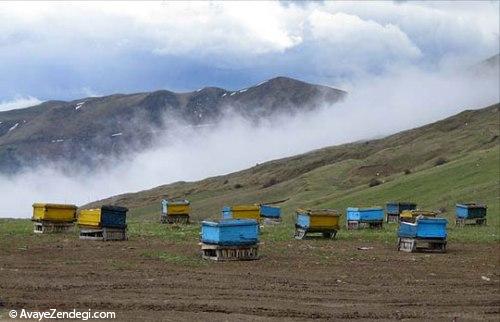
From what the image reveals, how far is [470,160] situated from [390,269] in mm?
60409

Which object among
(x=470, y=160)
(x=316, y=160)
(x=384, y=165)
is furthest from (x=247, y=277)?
(x=316, y=160)

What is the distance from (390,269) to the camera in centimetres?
2391

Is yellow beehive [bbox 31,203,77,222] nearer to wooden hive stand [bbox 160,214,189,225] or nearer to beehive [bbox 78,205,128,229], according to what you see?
beehive [bbox 78,205,128,229]

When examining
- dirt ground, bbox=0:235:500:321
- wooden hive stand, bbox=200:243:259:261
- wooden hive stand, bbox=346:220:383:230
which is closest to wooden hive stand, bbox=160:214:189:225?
wooden hive stand, bbox=346:220:383:230

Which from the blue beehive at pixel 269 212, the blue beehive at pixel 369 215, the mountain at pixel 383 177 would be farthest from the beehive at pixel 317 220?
the mountain at pixel 383 177

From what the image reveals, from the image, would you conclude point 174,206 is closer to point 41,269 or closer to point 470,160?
point 41,269

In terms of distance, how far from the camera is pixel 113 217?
31594 millimetres

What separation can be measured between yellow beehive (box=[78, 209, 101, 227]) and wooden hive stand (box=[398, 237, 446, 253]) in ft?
46.1

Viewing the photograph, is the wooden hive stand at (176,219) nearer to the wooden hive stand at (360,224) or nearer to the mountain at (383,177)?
the wooden hive stand at (360,224)

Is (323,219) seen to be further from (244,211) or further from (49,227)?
(49,227)

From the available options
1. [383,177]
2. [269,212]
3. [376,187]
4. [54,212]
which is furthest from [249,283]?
[383,177]

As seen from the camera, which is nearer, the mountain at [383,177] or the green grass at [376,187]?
the green grass at [376,187]

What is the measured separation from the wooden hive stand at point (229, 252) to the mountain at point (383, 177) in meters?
33.9

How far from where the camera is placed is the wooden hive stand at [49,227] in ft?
113
